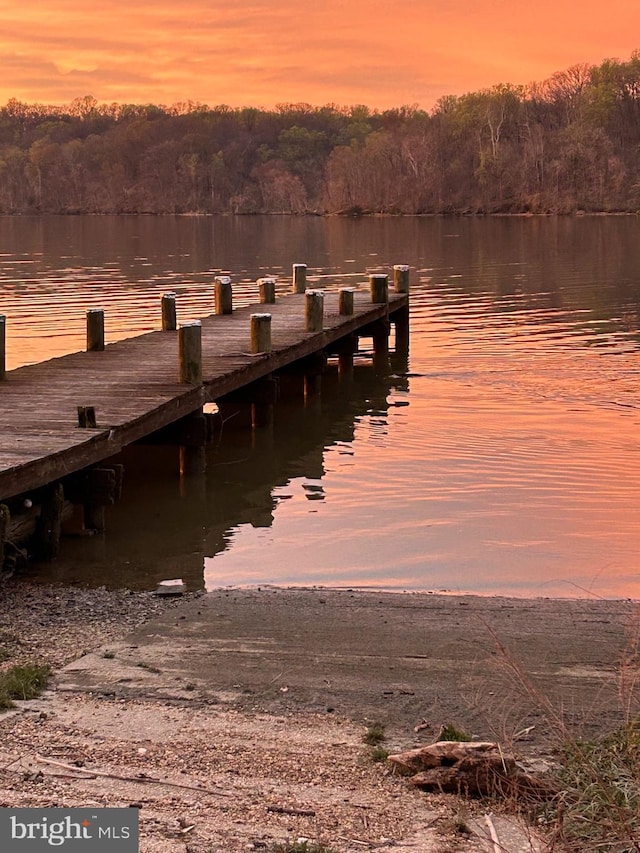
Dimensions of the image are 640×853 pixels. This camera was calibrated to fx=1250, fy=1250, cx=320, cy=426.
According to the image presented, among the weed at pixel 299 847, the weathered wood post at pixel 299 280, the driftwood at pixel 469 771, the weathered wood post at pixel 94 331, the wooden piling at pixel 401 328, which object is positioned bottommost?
the weed at pixel 299 847

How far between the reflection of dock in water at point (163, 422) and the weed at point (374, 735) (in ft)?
13.7

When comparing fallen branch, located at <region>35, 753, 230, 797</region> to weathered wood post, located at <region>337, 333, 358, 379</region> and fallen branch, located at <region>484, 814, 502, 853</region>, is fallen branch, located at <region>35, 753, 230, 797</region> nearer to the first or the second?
fallen branch, located at <region>484, 814, 502, 853</region>

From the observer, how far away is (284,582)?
1093cm

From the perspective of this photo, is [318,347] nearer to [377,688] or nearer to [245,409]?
[245,409]

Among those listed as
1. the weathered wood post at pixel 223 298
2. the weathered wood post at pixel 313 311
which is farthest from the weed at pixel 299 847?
the weathered wood post at pixel 223 298

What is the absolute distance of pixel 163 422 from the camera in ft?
43.7

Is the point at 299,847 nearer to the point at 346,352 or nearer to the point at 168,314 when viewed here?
the point at 168,314

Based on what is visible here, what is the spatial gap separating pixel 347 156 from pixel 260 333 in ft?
378

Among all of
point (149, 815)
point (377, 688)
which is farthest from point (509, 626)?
point (149, 815)

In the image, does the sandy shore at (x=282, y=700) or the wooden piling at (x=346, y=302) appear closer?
the sandy shore at (x=282, y=700)

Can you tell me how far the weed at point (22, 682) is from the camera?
24.0ft

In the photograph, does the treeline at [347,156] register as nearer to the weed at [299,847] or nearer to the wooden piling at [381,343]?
the wooden piling at [381,343]

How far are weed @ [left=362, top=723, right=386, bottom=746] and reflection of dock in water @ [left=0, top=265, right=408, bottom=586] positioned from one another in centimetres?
417

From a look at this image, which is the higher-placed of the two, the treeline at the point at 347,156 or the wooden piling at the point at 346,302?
the treeline at the point at 347,156
